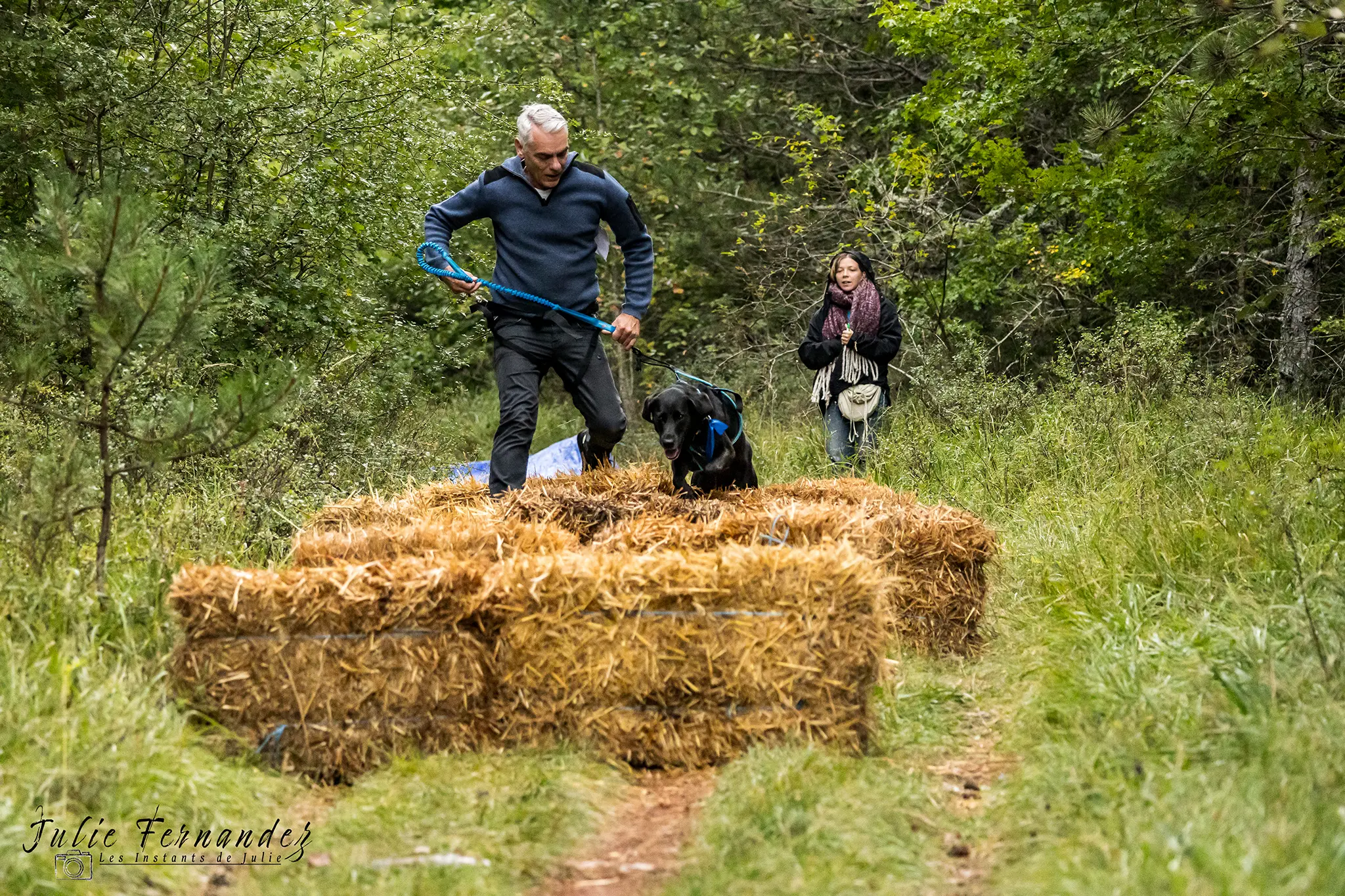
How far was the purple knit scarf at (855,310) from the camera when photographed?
9.44 metres

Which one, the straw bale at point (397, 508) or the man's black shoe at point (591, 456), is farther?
the man's black shoe at point (591, 456)

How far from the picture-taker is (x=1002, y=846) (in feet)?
11.4

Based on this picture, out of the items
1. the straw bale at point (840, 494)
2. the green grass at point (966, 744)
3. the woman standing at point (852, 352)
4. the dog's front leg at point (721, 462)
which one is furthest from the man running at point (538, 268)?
the woman standing at point (852, 352)

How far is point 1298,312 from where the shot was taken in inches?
438

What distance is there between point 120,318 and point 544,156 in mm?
2345

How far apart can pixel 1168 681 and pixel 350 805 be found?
2732 mm

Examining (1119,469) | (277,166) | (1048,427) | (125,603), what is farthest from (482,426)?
(125,603)

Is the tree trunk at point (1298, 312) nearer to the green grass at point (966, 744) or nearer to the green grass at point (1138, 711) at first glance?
the green grass at point (1138, 711)

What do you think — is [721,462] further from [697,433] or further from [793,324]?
[793,324]

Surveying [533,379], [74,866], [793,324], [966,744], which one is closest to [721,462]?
[533,379]

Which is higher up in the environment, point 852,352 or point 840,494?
point 852,352

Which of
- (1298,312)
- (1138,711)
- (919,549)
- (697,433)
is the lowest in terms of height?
(1138,711)

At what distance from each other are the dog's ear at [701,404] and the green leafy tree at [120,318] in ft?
7.04

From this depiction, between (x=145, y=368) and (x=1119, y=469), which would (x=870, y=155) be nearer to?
(x=1119, y=469)
